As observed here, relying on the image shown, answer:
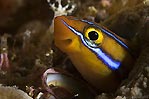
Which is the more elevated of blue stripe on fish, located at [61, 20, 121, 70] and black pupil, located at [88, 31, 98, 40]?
black pupil, located at [88, 31, 98, 40]

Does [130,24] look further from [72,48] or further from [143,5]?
[72,48]

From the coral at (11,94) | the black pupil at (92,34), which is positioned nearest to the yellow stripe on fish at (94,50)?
the black pupil at (92,34)

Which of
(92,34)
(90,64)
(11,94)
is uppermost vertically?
(92,34)

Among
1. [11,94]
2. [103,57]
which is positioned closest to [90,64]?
[103,57]

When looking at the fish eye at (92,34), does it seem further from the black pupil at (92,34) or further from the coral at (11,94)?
the coral at (11,94)

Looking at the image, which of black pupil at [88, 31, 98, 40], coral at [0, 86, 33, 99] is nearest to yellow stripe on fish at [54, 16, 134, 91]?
black pupil at [88, 31, 98, 40]

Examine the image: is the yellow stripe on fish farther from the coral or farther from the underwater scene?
the coral

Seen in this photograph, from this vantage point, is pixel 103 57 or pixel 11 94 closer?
pixel 11 94

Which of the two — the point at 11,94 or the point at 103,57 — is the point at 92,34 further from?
the point at 11,94
